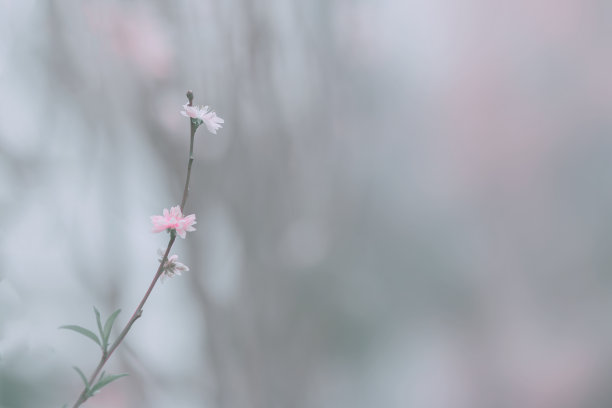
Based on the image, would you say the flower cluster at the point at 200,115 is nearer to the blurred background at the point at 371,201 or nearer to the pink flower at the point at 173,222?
the pink flower at the point at 173,222

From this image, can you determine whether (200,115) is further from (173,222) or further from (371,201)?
(371,201)

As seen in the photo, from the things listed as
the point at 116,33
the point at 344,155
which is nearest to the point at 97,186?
the point at 116,33

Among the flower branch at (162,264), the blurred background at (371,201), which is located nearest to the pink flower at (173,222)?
the flower branch at (162,264)

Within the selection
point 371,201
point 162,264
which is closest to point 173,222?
point 162,264

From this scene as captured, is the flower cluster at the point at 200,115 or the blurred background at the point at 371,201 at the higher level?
the blurred background at the point at 371,201

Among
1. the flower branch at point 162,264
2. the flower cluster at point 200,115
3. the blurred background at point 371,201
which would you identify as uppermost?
the blurred background at point 371,201

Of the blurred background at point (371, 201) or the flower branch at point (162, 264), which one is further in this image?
the blurred background at point (371, 201)

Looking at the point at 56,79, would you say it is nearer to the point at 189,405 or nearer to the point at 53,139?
the point at 53,139

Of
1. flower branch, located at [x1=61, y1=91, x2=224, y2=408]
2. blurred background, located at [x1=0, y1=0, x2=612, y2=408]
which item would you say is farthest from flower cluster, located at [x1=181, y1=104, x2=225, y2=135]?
blurred background, located at [x1=0, y1=0, x2=612, y2=408]

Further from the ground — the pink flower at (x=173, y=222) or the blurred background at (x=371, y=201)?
the blurred background at (x=371, y=201)
